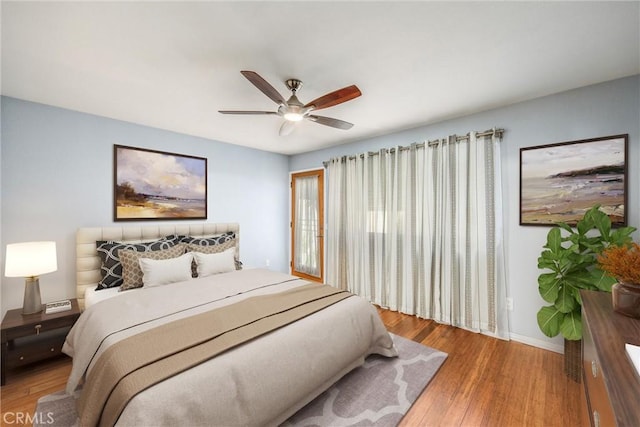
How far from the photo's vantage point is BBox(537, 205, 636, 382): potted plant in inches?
80.0

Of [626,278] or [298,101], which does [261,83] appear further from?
[626,278]

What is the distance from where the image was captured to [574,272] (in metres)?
2.19

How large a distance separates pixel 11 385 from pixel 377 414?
285 centimetres

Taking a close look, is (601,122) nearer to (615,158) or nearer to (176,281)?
(615,158)

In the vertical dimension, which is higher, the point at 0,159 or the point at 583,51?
the point at 583,51

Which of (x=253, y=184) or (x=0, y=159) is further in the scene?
(x=253, y=184)

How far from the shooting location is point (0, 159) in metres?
2.45

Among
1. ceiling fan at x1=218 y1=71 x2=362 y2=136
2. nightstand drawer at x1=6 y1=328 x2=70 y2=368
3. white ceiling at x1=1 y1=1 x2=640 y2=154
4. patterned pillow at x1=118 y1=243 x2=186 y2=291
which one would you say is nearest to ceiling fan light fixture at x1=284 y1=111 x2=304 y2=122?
ceiling fan at x1=218 y1=71 x2=362 y2=136

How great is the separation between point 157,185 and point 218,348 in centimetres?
274

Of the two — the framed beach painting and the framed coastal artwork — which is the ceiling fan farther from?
the framed coastal artwork

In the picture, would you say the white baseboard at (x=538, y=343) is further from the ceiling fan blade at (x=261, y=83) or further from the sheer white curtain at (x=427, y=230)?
the ceiling fan blade at (x=261, y=83)

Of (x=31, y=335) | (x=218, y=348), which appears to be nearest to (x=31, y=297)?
(x=31, y=335)

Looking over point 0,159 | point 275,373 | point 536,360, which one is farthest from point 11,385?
point 536,360

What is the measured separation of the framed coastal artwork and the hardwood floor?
1331mm
